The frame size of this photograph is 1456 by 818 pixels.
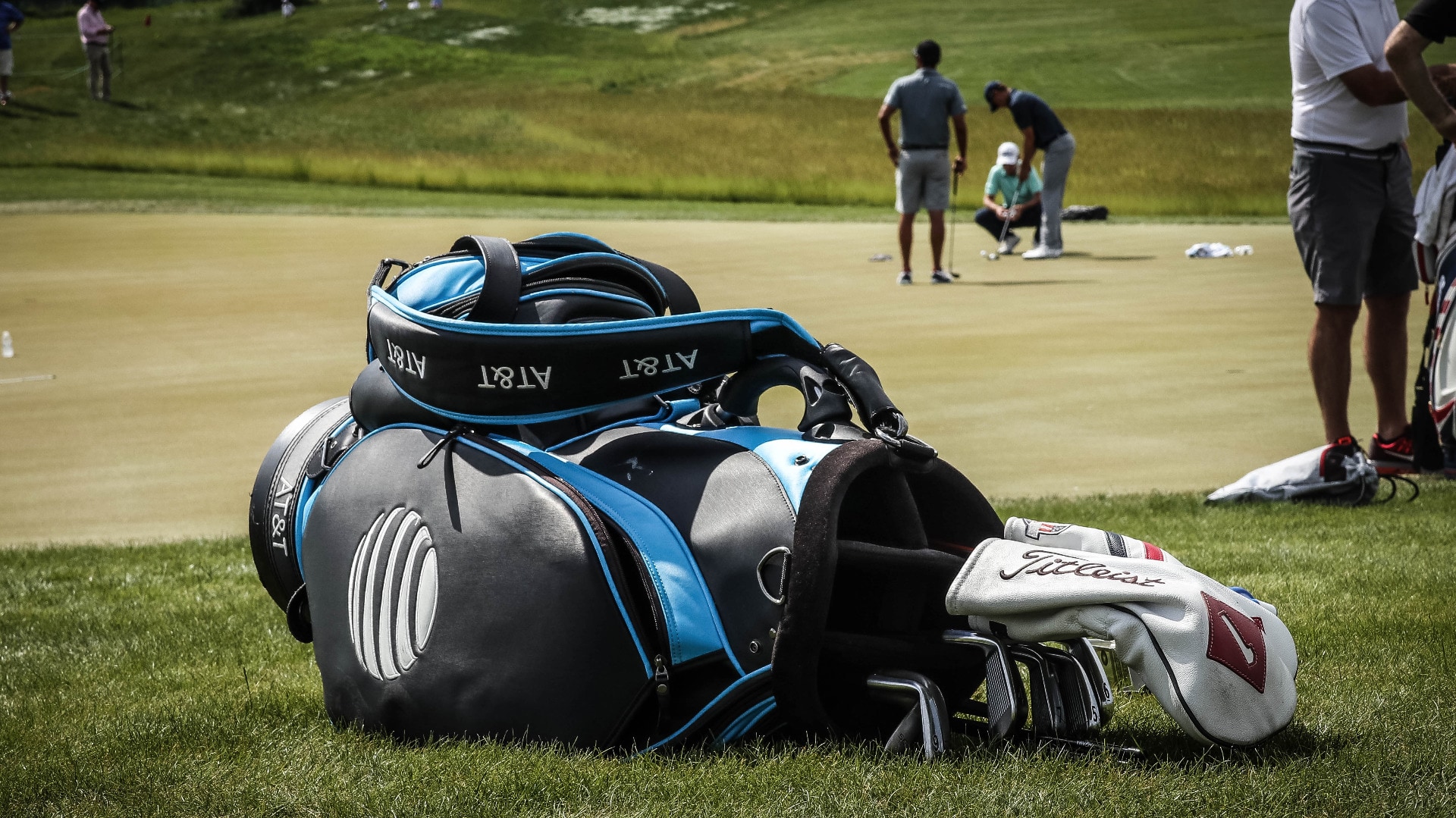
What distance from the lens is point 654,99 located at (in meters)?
37.1

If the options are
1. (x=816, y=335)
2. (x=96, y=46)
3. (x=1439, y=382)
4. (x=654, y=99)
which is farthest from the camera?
(x=654, y=99)

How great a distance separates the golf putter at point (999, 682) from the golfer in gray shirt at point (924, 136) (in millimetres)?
10063

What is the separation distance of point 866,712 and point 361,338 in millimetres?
8318

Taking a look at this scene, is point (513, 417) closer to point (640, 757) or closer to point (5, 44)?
point (640, 757)

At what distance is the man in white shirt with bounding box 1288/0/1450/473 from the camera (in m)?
5.32

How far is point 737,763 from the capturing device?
2480mm

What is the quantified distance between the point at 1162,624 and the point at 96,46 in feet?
116

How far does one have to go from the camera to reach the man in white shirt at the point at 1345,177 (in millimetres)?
5316

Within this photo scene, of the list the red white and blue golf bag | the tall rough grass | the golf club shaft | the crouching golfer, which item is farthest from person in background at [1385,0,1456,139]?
the tall rough grass

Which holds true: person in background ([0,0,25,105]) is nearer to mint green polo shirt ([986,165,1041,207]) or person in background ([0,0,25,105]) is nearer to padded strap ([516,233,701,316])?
mint green polo shirt ([986,165,1041,207])

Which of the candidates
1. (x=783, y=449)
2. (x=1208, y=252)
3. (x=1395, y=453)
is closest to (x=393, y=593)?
(x=783, y=449)

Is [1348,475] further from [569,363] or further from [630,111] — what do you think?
[630,111]

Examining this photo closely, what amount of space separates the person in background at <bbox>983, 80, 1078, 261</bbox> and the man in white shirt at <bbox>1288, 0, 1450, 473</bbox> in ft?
28.6

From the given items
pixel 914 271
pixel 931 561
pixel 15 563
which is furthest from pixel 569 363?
pixel 914 271
